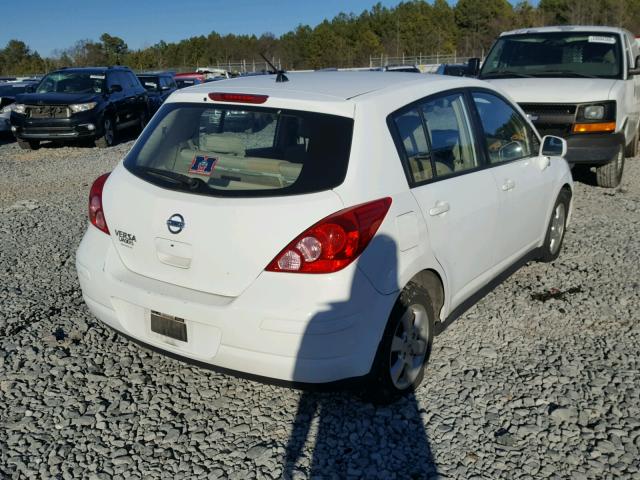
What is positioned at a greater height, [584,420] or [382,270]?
[382,270]

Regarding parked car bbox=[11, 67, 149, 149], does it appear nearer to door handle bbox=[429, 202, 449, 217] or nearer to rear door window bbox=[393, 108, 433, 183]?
rear door window bbox=[393, 108, 433, 183]

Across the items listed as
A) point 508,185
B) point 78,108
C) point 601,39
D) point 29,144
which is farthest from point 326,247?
point 29,144

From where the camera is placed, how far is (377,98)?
11.0 feet

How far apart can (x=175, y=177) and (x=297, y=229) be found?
2.68 ft

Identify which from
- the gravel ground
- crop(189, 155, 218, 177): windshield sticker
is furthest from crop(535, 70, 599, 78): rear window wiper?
crop(189, 155, 218, 177): windshield sticker

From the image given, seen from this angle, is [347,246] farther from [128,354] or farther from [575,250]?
[575,250]

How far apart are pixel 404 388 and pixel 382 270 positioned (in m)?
0.81

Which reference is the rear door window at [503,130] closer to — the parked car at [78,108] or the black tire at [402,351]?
the black tire at [402,351]

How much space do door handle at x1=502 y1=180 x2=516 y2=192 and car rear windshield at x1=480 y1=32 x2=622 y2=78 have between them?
16.7ft

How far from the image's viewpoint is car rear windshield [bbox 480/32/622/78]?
8.84m

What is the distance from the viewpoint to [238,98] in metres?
3.42

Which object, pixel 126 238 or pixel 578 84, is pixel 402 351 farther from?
pixel 578 84

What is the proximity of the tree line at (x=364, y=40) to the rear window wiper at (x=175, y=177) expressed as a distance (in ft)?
197

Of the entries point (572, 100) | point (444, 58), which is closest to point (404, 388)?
point (572, 100)
